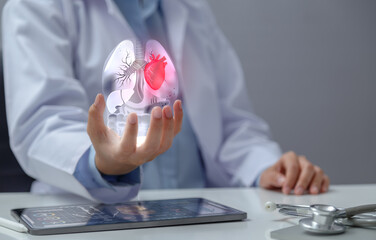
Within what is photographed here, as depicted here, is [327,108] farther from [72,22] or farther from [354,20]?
[72,22]

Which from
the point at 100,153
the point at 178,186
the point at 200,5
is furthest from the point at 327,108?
the point at 100,153

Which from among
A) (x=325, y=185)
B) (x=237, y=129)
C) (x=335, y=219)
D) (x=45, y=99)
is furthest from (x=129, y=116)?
(x=237, y=129)

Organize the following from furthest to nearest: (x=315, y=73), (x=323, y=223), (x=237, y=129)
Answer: (x=315, y=73)
(x=237, y=129)
(x=323, y=223)

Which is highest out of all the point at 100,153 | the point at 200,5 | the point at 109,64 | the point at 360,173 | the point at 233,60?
the point at 200,5

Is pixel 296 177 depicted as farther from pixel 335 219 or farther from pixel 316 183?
pixel 335 219

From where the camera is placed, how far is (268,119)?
1799 mm

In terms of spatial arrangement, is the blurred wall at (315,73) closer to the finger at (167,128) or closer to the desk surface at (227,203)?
the desk surface at (227,203)

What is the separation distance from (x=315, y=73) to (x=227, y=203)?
1.26m

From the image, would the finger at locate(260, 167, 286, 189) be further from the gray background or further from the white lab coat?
the gray background

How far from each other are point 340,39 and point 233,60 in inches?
30.4

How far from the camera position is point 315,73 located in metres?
1.85

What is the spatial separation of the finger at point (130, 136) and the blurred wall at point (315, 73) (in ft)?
4.22

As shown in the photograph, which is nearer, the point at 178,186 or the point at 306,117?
the point at 178,186

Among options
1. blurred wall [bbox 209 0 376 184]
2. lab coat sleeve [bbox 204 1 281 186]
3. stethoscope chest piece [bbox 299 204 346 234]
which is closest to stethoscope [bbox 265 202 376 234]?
stethoscope chest piece [bbox 299 204 346 234]
